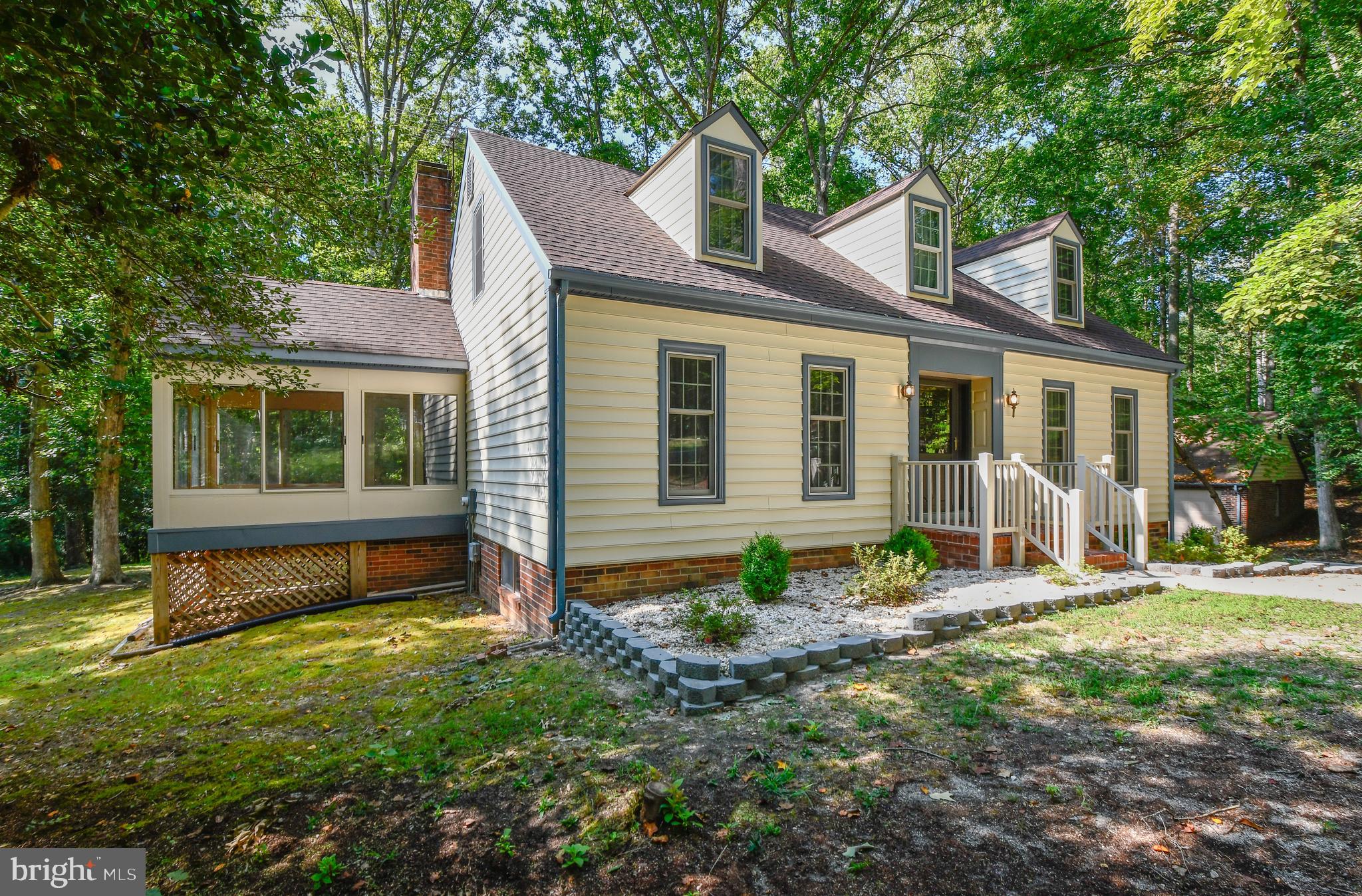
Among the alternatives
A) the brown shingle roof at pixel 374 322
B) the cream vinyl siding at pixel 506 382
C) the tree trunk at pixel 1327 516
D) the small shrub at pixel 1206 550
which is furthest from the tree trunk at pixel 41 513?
the tree trunk at pixel 1327 516

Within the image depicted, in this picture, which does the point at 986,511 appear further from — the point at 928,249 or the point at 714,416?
the point at 928,249

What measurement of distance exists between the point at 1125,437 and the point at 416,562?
13.6 meters

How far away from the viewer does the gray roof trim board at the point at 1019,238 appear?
11.6 meters

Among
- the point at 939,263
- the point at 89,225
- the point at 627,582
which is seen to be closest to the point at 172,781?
the point at 89,225

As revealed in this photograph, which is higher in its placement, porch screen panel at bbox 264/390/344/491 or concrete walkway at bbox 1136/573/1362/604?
porch screen panel at bbox 264/390/344/491

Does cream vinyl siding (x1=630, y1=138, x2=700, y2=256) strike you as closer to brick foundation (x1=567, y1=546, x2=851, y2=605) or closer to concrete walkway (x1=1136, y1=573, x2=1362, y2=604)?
brick foundation (x1=567, y1=546, x2=851, y2=605)

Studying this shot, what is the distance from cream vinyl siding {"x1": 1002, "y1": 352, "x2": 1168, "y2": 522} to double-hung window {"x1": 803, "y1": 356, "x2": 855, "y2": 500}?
339 cm

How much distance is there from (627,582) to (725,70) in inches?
727

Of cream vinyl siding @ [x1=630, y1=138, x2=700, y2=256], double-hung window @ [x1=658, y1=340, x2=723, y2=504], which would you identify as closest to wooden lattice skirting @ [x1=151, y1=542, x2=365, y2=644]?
double-hung window @ [x1=658, y1=340, x2=723, y2=504]

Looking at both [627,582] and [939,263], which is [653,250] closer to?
[627,582]

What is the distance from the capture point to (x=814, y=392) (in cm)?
836

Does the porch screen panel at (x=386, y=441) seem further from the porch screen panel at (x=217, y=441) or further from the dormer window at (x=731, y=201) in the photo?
the dormer window at (x=731, y=201)

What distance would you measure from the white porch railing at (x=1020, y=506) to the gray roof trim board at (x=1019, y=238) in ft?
17.1

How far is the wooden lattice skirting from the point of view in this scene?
26.9 ft
